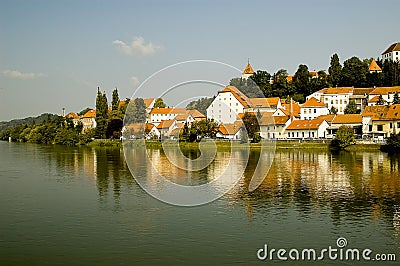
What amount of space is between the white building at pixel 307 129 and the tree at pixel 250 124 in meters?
4.80

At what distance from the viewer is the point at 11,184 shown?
2012cm

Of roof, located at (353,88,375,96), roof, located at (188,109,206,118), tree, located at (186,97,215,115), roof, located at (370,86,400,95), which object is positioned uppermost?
roof, located at (353,88,375,96)

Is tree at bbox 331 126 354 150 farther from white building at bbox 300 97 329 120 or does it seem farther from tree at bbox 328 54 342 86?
tree at bbox 328 54 342 86

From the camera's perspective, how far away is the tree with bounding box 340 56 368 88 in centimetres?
6200

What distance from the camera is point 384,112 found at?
41.7 metres

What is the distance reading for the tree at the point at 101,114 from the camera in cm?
5414

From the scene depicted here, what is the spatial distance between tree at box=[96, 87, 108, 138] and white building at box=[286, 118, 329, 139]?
19706 mm

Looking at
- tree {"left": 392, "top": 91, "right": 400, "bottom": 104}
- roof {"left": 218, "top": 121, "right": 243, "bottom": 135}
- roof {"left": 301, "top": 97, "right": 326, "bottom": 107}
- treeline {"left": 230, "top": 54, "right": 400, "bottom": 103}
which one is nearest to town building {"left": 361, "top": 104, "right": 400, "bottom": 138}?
tree {"left": 392, "top": 91, "right": 400, "bottom": 104}

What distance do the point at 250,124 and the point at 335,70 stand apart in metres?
26.2

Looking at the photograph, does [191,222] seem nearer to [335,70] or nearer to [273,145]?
[273,145]

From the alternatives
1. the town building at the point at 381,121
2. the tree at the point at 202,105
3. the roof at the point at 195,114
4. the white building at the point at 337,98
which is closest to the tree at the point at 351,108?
the white building at the point at 337,98

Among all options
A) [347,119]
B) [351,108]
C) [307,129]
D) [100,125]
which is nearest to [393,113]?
[347,119]

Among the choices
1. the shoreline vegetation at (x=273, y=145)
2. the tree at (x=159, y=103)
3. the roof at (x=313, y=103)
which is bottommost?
the shoreline vegetation at (x=273, y=145)

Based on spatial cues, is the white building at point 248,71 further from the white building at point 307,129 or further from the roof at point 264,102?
the white building at point 307,129
